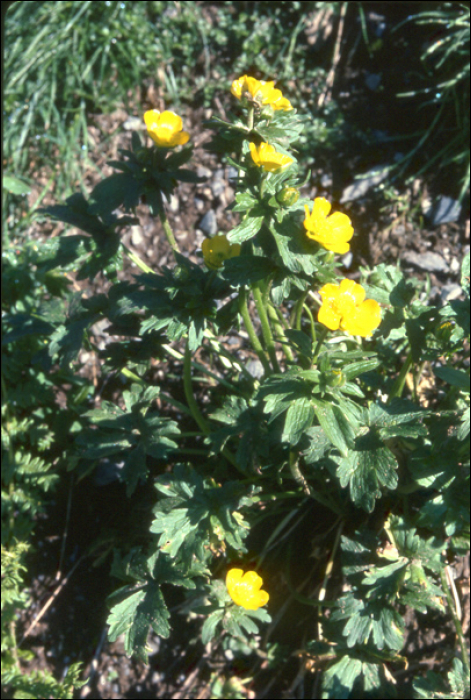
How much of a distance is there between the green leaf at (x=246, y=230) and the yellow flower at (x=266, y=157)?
0.14 m

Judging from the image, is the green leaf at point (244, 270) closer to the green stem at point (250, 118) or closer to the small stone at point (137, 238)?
the green stem at point (250, 118)

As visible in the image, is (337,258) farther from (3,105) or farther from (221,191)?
(3,105)

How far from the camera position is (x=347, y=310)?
59.7 inches

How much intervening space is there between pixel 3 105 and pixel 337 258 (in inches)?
89.2

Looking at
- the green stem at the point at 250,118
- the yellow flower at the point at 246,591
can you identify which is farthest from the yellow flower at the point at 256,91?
the yellow flower at the point at 246,591

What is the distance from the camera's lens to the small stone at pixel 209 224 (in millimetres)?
3111

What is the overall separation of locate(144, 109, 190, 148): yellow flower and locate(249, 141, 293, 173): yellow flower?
333mm

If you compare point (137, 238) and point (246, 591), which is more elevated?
point (137, 238)

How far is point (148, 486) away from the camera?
2516mm

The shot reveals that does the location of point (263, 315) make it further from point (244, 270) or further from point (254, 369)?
point (254, 369)

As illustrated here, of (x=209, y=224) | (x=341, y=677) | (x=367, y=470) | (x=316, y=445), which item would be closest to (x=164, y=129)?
(x=316, y=445)

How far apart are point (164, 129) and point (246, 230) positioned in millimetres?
508

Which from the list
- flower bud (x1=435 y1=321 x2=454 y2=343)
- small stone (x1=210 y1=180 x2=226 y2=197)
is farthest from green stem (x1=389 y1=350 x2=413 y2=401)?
small stone (x1=210 y1=180 x2=226 y2=197)

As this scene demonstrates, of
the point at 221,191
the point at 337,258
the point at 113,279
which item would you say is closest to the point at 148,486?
the point at 113,279
